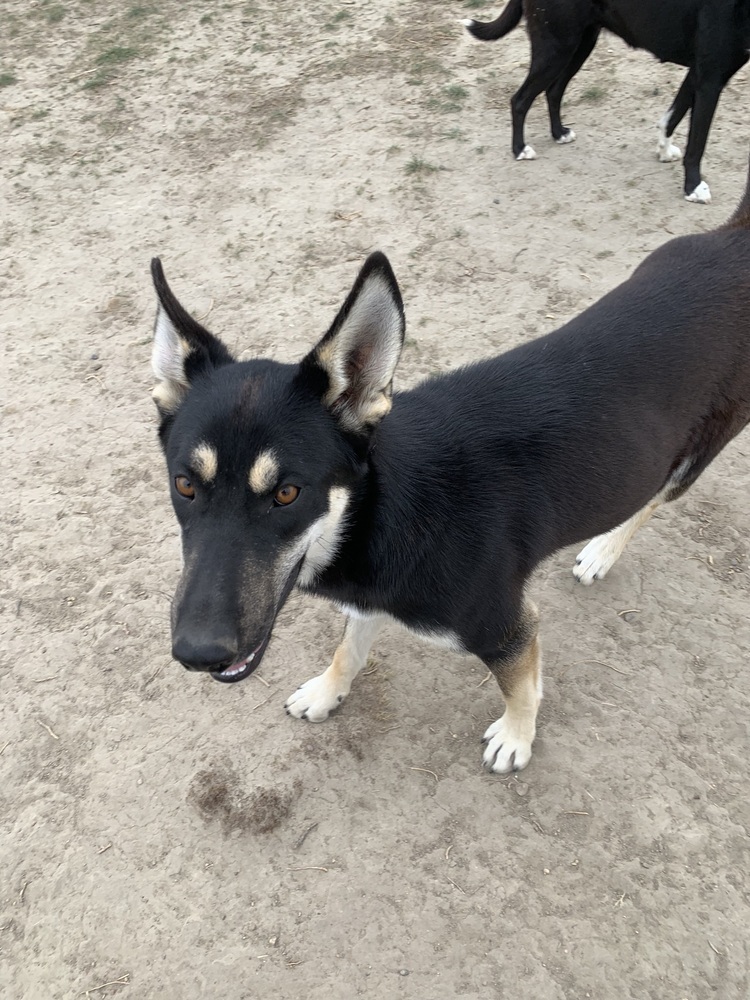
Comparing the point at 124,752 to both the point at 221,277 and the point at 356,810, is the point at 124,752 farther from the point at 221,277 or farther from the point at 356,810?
the point at 221,277

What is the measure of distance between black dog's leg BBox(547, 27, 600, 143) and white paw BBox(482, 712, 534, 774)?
5.49m

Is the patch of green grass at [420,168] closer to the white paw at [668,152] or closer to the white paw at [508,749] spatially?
the white paw at [668,152]

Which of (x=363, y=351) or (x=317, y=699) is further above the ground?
(x=363, y=351)

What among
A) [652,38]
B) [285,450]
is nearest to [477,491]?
[285,450]

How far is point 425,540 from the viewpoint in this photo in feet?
8.21

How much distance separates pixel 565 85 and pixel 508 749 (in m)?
5.71

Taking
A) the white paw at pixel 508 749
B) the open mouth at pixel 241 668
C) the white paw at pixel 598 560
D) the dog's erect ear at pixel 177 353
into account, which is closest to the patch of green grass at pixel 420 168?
the white paw at pixel 598 560

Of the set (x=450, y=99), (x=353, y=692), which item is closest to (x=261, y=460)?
(x=353, y=692)

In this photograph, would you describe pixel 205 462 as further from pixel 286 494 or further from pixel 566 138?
pixel 566 138

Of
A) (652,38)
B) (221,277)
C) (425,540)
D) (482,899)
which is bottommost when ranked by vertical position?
(482,899)

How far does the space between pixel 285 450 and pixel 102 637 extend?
2.04m

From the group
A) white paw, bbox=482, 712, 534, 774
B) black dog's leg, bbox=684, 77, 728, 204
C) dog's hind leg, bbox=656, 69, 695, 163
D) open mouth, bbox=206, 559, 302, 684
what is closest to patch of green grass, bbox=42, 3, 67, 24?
dog's hind leg, bbox=656, 69, 695, 163

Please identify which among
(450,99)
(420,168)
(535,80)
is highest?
(535,80)

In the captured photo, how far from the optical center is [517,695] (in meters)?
2.82
